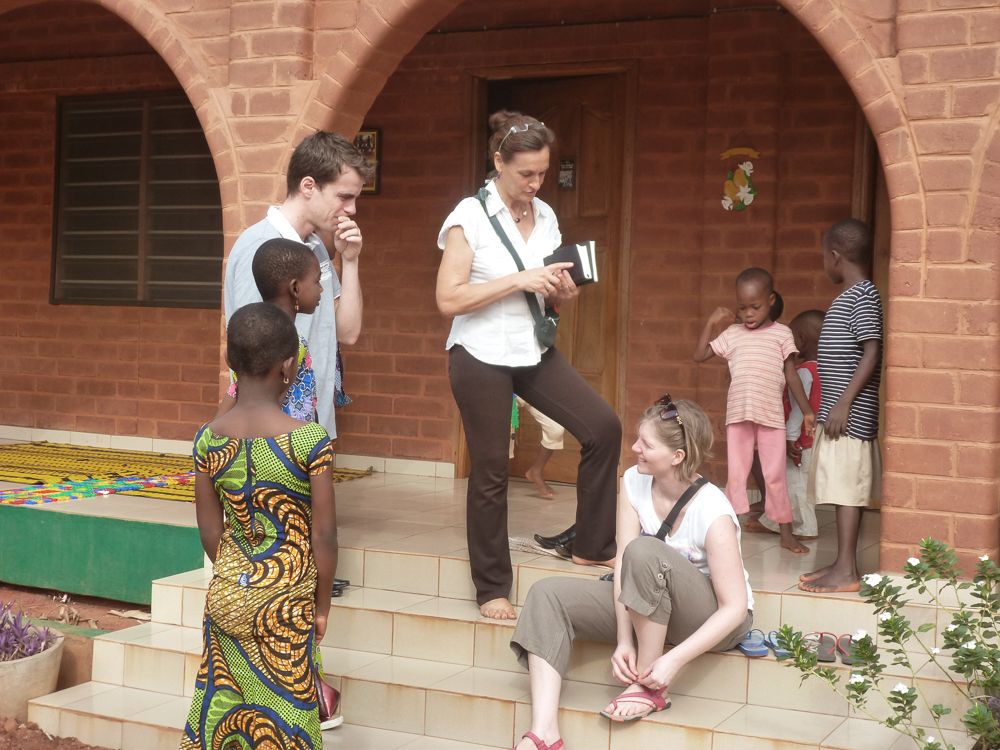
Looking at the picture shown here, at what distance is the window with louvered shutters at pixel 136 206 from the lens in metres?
8.23

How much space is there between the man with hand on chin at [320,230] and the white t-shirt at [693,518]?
1.11 m

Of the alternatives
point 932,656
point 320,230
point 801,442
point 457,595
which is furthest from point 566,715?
point 801,442

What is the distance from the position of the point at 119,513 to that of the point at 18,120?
4.47 meters

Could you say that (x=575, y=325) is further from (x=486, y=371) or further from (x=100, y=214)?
(x=100, y=214)

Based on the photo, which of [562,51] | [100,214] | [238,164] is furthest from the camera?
[100,214]

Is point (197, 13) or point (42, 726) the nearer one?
point (42, 726)

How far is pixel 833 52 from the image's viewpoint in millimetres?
4441

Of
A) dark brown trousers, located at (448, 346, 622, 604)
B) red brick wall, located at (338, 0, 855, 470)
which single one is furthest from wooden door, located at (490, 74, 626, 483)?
dark brown trousers, located at (448, 346, 622, 604)

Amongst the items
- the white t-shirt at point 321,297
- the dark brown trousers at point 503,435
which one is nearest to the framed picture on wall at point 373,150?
the dark brown trousers at point 503,435

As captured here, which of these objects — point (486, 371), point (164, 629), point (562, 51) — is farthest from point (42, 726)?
point (562, 51)

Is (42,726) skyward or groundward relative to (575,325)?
groundward

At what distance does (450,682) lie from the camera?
4074 mm

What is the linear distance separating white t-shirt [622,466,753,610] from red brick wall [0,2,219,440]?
486cm

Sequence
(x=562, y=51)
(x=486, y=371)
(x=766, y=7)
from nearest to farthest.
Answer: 1. (x=486, y=371)
2. (x=766, y=7)
3. (x=562, y=51)
